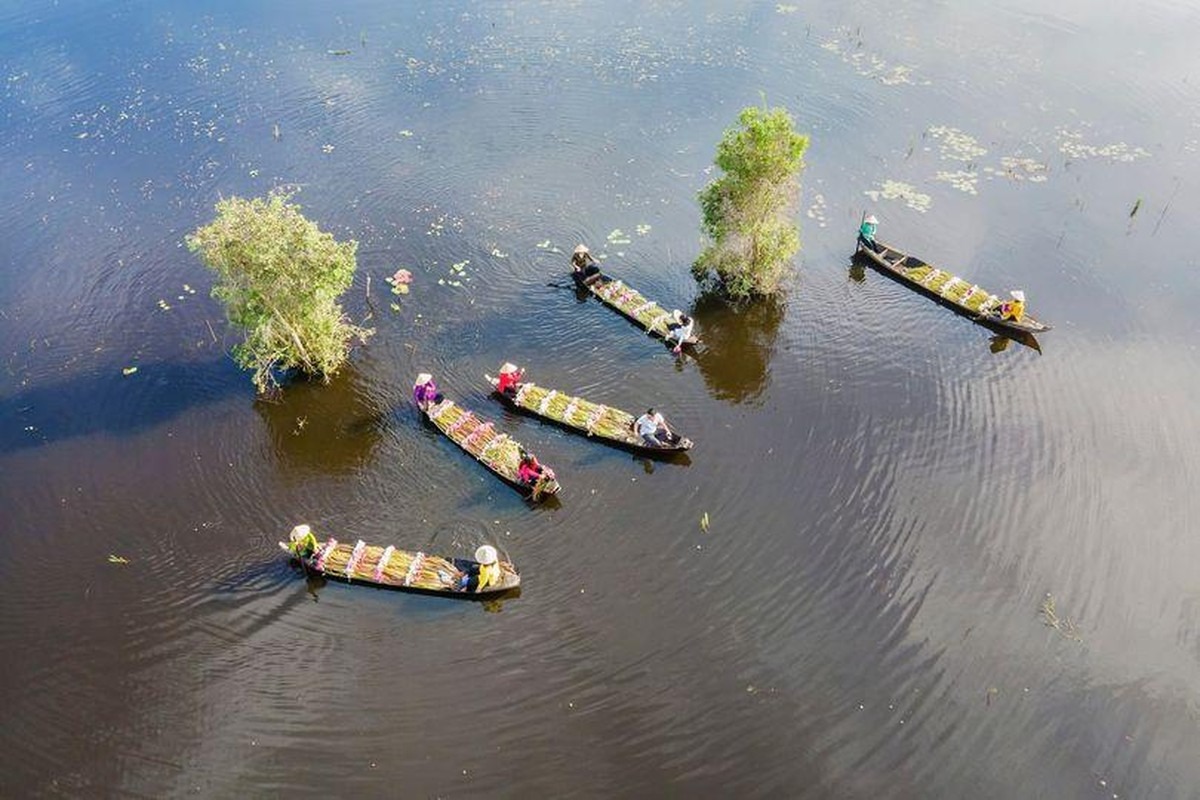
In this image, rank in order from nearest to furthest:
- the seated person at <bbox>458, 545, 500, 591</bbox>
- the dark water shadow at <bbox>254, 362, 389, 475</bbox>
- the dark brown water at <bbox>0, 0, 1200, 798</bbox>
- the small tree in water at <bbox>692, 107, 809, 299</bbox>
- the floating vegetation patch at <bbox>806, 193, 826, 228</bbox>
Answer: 1. the dark brown water at <bbox>0, 0, 1200, 798</bbox>
2. the seated person at <bbox>458, 545, 500, 591</bbox>
3. the dark water shadow at <bbox>254, 362, 389, 475</bbox>
4. the small tree in water at <bbox>692, 107, 809, 299</bbox>
5. the floating vegetation patch at <bbox>806, 193, 826, 228</bbox>

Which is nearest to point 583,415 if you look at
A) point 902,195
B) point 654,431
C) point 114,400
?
point 654,431

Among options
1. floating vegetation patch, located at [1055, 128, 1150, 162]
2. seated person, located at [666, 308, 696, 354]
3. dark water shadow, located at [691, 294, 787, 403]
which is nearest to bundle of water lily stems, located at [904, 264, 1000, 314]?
dark water shadow, located at [691, 294, 787, 403]

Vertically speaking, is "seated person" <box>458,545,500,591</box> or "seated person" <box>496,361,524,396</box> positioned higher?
"seated person" <box>496,361,524,396</box>

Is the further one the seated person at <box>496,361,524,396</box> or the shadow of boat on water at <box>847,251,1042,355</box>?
the shadow of boat on water at <box>847,251,1042,355</box>

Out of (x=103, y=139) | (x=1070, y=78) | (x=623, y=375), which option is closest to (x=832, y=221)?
(x=623, y=375)

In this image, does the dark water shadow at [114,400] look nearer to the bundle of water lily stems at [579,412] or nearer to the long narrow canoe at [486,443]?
the long narrow canoe at [486,443]

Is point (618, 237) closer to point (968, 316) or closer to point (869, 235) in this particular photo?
point (869, 235)

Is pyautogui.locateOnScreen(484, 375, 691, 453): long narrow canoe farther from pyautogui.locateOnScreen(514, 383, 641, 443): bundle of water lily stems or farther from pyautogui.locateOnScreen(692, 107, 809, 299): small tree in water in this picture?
pyautogui.locateOnScreen(692, 107, 809, 299): small tree in water
